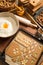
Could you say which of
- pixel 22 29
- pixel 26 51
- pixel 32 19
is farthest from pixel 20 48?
pixel 32 19

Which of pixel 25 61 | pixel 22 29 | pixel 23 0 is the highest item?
pixel 23 0

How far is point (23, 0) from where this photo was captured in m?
1.58

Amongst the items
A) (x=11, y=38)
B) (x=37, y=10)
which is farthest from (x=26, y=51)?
(x=37, y=10)

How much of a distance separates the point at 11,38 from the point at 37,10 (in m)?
0.34

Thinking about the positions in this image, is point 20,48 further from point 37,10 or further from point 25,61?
point 37,10

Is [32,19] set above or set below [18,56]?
above

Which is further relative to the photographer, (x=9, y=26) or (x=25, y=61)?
(x=9, y=26)

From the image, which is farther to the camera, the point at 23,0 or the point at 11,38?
the point at 23,0

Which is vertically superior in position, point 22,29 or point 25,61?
point 22,29

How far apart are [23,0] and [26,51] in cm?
44

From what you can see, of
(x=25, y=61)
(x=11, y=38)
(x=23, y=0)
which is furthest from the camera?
(x=23, y=0)

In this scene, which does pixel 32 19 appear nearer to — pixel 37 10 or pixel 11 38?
pixel 37 10

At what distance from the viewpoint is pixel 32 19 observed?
1.53 metres

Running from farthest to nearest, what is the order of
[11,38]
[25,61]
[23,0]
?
[23,0] → [11,38] → [25,61]
